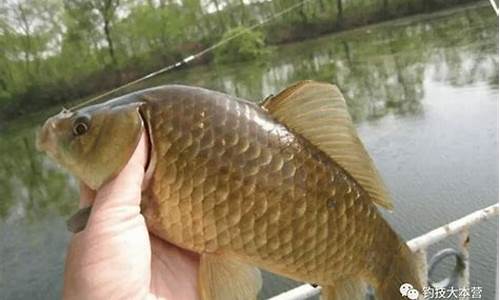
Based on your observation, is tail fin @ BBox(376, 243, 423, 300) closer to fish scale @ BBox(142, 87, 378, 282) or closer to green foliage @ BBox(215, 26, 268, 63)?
fish scale @ BBox(142, 87, 378, 282)

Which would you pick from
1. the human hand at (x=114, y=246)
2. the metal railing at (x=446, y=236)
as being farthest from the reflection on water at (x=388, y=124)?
the human hand at (x=114, y=246)

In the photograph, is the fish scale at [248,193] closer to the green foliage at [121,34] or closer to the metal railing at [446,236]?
the metal railing at [446,236]

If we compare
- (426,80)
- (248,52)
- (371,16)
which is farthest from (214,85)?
(371,16)

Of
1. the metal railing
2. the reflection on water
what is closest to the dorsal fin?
the metal railing

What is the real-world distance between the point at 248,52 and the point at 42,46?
20.2ft

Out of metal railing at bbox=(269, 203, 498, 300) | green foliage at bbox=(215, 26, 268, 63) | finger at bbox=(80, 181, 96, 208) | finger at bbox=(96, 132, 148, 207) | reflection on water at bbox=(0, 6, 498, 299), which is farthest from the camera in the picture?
green foliage at bbox=(215, 26, 268, 63)

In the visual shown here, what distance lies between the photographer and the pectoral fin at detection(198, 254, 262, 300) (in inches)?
40.8

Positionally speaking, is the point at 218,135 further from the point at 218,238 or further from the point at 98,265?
the point at 98,265

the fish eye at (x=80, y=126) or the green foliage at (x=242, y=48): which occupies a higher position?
the fish eye at (x=80, y=126)

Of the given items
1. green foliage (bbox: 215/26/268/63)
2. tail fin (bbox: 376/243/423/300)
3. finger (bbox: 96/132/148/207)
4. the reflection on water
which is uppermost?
finger (bbox: 96/132/148/207)

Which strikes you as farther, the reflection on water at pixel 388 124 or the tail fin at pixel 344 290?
the reflection on water at pixel 388 124

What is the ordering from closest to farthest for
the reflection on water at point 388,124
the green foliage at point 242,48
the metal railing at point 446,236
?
the metal railing at point 446,236, the reflection on water at point 388,124, the green foliage at point 242,48

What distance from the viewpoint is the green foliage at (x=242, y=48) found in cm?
1670

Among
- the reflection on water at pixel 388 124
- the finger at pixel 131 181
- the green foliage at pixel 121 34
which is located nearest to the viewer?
the finger at pixel 131 181
